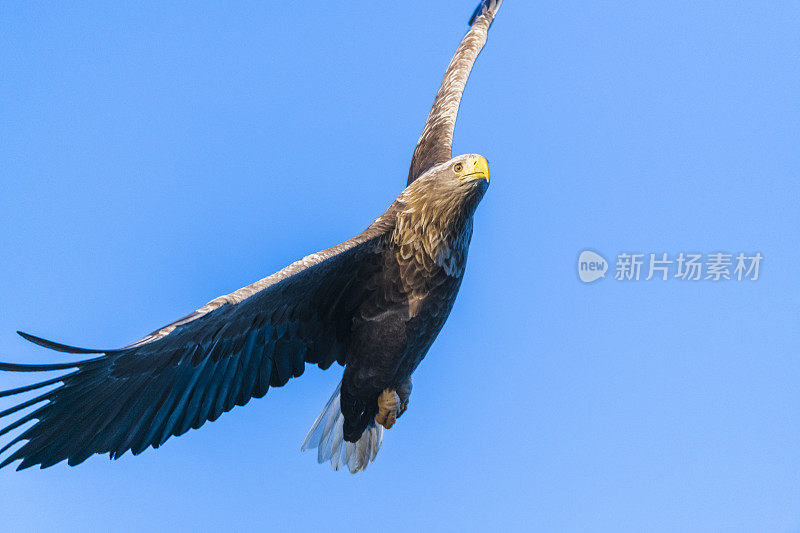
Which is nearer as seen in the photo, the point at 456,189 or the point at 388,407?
the point at 456,189

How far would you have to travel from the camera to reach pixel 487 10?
14.9 ft

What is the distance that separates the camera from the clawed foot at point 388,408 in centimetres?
288

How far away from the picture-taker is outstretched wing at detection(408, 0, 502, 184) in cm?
357

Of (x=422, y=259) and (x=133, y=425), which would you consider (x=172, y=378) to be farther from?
(x=422, y=259)

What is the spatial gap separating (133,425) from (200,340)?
34cm

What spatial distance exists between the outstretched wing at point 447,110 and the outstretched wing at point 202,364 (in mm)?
876

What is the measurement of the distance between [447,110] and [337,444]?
1.65 metres

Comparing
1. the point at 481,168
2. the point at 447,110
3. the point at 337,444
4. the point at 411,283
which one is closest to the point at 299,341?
the point at 411,283

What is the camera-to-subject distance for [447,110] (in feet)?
12.4

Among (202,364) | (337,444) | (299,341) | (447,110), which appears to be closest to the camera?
(202,364)

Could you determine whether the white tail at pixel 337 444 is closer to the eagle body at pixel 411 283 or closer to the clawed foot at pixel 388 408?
the clawed foot at pixel 388 408

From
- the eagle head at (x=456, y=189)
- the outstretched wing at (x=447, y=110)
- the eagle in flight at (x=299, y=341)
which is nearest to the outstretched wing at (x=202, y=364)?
the eagle in flight at (x=299, y=341)

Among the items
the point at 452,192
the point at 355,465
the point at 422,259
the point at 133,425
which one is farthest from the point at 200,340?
the point at 355,465

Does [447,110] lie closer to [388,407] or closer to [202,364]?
[388,407]
